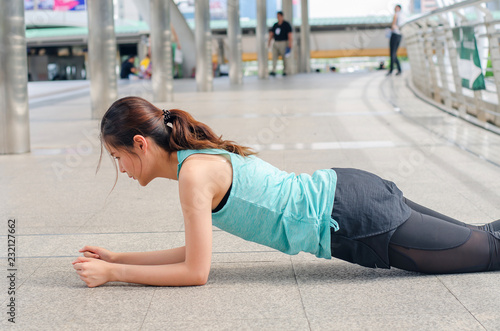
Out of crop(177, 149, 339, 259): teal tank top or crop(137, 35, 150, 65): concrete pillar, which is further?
crop(137, 35, 150, 65): concrete pillar

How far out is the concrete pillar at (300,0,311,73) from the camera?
3662cm

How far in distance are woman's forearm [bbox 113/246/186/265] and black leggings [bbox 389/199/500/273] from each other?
0.86 m

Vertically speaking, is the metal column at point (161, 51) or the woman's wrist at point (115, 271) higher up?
the metal column at point (161, 51)

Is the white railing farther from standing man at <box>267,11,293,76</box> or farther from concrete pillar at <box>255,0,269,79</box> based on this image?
concrete pillar at <box>255,0,269,79</box>

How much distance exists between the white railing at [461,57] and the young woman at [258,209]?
5.08 m

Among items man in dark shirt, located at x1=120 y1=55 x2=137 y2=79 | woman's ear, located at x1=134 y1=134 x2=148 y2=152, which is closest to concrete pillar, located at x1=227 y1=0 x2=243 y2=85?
man in dark shirt, located at x1=120 y1=55 x2=137 y2=79

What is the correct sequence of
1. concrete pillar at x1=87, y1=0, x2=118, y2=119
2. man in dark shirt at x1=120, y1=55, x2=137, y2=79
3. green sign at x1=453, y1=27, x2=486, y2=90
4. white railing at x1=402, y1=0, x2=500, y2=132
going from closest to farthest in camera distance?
white railing at x1=402, y1=0, x2=500, y2=132, green sign at x1=453, y1=27, x2=486, y2=90, concrete pillar at x1=87, y1=0, x2=118, y2=119, man in dark shirt at x1=120, y1=55, x2=137, y2=79

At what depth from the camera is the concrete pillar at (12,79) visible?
23.2ft

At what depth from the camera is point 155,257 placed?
297 cm

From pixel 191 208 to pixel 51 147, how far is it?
5.49 metres

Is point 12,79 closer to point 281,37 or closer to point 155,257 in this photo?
point 155,257

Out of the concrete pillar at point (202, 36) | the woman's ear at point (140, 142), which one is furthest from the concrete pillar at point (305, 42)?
the woman's ear at point (140, 142)

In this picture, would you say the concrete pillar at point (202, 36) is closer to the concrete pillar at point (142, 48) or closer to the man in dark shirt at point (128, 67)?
the man in dark shirt at point (128, 67)

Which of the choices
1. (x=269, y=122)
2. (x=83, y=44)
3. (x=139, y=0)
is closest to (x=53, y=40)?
(x=83, y=44)
